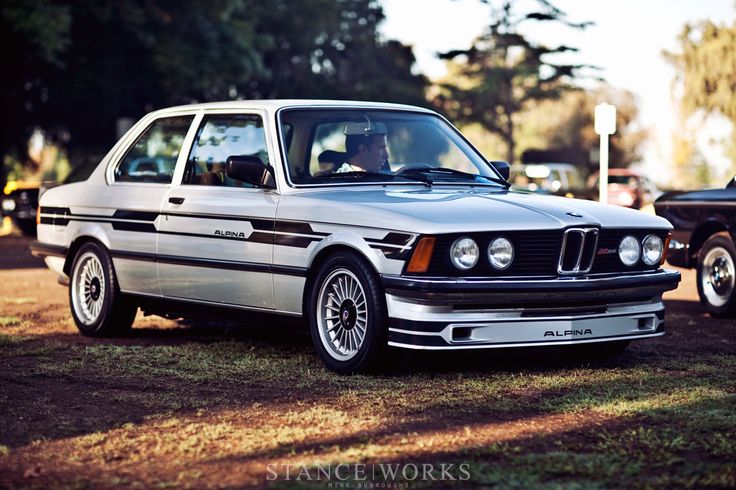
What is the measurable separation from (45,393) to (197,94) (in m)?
36.6

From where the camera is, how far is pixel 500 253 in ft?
23.3

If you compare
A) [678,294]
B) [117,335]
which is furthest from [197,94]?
[117,335]

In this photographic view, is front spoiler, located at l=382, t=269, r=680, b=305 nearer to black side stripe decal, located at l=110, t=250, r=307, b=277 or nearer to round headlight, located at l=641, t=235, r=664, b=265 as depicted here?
round headlight, located at l=641, t=235, r=664, b=265

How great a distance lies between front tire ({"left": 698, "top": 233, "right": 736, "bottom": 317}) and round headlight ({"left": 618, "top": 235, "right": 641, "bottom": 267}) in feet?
11.8

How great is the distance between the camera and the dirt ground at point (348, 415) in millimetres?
4996

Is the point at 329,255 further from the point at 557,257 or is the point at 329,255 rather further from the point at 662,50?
Result: the point at 662,50

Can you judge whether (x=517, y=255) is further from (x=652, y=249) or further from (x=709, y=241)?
(x=709, y=241)

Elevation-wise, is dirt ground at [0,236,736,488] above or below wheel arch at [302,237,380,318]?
below

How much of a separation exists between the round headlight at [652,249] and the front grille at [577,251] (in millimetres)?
517

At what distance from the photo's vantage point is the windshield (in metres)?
8.17

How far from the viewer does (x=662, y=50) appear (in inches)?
2140

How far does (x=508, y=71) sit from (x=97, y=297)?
4585 centimetres

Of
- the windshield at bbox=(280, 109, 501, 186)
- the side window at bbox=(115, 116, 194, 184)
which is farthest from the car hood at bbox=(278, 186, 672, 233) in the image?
the side window at bbox=(115, 116, 194, 184)

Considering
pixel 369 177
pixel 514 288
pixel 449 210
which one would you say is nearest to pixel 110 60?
pixel 369 177
